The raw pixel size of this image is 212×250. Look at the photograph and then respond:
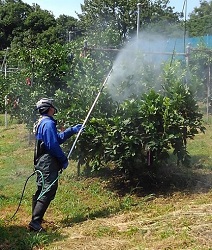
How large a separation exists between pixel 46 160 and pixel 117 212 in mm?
1322

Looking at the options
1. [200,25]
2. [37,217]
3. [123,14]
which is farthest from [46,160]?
[123,14]

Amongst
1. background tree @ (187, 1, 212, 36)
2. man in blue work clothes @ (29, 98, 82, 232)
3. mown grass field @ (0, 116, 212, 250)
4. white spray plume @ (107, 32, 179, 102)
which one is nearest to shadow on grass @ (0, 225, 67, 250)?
mown grass field @ (0, 116, 212, 250)

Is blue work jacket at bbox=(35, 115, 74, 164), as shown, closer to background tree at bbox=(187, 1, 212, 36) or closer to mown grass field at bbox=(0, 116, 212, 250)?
mown grass field at bbox=(0, 116, 212, 250)

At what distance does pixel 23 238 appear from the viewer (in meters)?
5.45

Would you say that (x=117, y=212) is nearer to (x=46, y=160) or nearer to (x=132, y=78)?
(x=46, y=160)

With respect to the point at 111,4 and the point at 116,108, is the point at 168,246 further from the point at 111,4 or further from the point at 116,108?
the point at 111,4

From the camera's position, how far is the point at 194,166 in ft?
28.3

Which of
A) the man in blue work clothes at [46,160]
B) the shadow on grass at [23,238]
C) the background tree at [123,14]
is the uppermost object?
the background tree at [123,14]

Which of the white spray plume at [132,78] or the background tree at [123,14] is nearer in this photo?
the white spray plume at [132,78]

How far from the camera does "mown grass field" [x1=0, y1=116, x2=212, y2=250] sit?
5156 millimetres

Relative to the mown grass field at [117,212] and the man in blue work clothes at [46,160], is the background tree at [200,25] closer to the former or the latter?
the mown grass field at [117,212]

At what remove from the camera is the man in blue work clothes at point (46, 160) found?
5777mm

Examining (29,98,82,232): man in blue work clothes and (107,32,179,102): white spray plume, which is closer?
(29,98,82,232): man in blue work clothes

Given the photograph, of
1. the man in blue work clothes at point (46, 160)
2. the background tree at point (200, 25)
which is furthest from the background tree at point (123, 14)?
the man in blue work clothes at point (46, 160)
